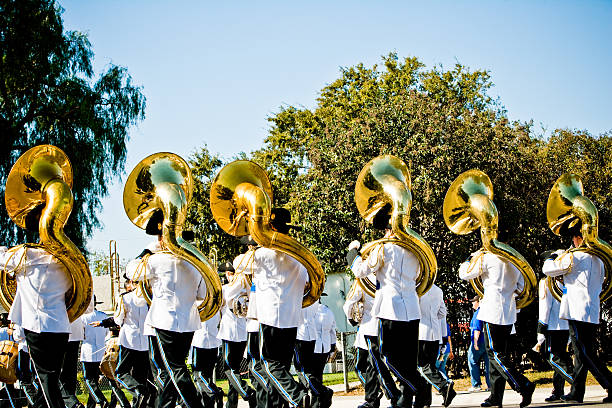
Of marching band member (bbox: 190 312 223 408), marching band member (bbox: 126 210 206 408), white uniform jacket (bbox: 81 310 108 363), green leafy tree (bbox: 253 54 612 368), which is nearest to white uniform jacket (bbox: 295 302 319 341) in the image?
marching band member (bbox: 190 312 223 408)

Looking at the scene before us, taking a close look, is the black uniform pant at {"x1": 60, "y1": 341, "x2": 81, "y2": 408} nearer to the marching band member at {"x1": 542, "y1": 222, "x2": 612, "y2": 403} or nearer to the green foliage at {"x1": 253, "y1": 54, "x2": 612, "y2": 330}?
the marching band member at {"x1": 542, "y1": 222, "x2": 612, "y2": 403}

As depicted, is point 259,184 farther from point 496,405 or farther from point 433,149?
point 433,149

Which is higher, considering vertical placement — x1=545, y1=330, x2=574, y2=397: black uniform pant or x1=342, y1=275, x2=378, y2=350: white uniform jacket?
x1=342, y1=275, x2=378, y2=350: white uniform jacket

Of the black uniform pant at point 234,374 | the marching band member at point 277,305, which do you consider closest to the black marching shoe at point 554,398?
the black uniform pant at point 234,374

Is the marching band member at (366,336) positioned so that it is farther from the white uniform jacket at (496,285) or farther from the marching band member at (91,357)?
the marching band member at (91,357)

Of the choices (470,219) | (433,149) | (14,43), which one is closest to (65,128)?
(14,43)

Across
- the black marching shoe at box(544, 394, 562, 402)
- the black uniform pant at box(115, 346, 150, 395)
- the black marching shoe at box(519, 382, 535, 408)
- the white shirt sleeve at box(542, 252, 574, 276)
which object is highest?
the white shirt sleeve at box(542, 252, 574, 276)

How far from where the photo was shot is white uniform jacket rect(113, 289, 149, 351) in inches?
370

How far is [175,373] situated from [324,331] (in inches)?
151

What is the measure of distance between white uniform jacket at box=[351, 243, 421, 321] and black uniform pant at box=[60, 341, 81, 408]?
347cm

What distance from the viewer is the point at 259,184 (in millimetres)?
7805

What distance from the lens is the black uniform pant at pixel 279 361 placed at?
6980mm

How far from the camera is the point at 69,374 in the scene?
870cm

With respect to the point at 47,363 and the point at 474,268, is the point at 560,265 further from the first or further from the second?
the point at 47,363
